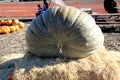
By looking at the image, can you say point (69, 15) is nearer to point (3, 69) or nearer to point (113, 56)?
point (113, 56)

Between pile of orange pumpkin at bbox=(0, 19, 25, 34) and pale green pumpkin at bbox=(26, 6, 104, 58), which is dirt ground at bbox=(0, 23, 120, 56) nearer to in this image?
pile of orange pumpkin at bbox=(0, 19, 25, 34)

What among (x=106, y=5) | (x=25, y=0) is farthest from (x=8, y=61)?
(x=25, y=0)

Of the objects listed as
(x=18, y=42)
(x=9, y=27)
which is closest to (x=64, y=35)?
(x=18, y=42)

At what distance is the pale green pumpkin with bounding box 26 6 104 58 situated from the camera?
6.36 m

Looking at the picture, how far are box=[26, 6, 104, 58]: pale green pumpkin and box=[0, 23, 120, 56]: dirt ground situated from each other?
134 inches

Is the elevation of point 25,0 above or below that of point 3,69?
below

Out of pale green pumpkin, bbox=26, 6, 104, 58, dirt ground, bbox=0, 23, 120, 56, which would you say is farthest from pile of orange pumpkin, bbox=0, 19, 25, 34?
pale green pumpkin, bbox=26, 6, 104, 58

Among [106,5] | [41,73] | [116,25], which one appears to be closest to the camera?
[41,73]

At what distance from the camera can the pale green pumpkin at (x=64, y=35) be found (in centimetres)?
636

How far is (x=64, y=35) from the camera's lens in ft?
20.9

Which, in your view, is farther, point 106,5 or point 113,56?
point 106,5

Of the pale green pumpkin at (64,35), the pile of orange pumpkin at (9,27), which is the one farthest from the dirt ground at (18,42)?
the pale green pumpkin at (64,35)

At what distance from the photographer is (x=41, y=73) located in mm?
6234

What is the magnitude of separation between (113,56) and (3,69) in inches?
98.0
